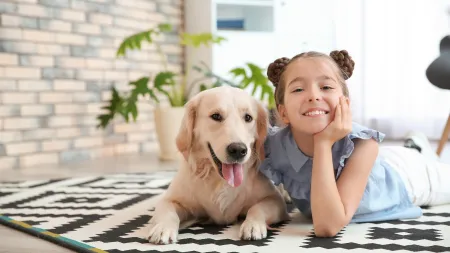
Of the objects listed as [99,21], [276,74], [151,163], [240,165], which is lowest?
[151,163]

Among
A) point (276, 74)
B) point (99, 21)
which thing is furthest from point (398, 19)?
point (276, 74)

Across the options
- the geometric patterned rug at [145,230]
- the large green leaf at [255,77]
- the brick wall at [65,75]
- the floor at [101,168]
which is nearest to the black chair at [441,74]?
the floor at [101,168]

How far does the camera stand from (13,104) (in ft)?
12.0

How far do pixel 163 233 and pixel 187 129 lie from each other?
0.32 m

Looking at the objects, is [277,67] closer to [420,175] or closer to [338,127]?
[338,127]

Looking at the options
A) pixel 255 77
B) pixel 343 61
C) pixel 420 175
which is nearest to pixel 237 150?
pixel 343 61

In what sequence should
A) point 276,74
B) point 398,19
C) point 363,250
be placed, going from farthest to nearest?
point 398,19 < point 276,74 < point 363,250

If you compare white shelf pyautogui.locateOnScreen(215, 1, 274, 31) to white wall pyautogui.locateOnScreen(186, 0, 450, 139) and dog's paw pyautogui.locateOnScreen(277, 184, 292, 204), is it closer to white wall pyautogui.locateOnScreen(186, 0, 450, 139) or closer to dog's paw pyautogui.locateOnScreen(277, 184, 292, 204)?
white wall pyautogui.locateOnScreen(186, 0, 450, 139)

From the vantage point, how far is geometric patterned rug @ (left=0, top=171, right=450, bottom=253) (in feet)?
4.73

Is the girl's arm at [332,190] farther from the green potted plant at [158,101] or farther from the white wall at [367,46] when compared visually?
the white wall at [367,46]

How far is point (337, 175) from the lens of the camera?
5.41ft

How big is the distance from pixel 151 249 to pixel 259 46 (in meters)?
3.67

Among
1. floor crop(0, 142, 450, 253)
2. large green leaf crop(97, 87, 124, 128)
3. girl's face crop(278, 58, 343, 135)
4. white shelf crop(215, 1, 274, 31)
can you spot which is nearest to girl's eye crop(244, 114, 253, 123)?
girl's face crop(278, 58, 343, 135)

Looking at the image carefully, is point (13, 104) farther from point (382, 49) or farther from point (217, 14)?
point (382, 49)
